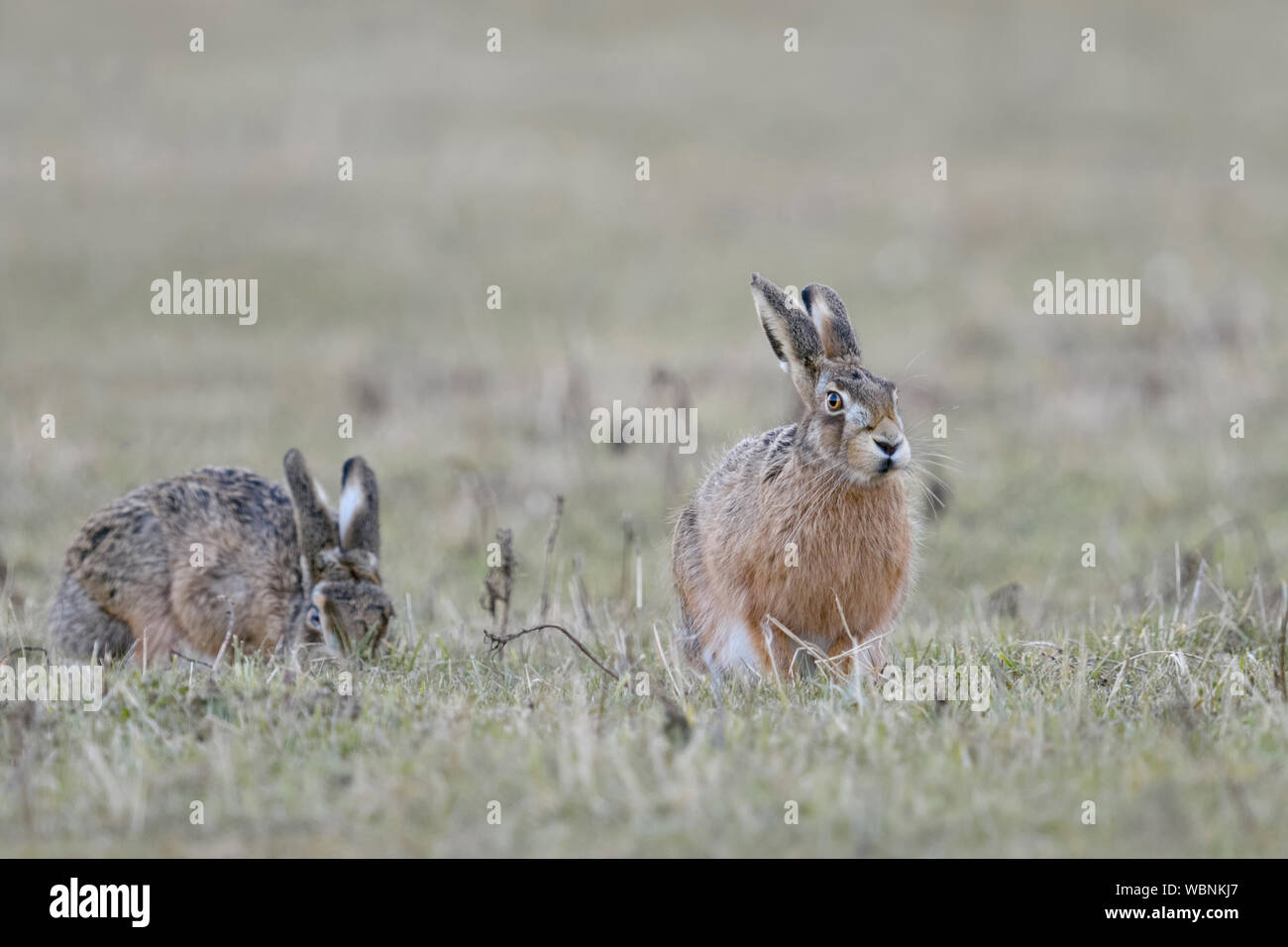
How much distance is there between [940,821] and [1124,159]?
2887 cm

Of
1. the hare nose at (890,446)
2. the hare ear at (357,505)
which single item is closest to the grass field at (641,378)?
the hare ear at (357,505)

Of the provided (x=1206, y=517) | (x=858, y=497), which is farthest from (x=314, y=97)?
(x=858, y=497)

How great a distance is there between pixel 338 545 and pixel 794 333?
105 inches

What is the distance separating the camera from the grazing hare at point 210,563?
8.03 meters

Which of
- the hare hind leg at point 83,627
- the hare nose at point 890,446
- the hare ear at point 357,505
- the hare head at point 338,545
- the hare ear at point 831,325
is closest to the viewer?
the hare nose at point 890,446

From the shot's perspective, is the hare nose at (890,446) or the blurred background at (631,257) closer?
the hare nose at (890,446)

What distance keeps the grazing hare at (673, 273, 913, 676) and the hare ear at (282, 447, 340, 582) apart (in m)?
2.08

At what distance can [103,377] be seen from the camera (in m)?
18.9

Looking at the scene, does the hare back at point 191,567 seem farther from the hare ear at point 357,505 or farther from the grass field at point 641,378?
the grass field at point 641,378

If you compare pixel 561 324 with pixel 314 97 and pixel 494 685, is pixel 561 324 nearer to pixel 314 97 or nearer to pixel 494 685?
pixel 314 97

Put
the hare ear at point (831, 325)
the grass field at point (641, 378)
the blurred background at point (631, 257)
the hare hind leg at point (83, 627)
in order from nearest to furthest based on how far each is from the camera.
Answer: the grass field at point (641, 378) < the hare ear at point (831, 325) < the hare hind leg at point (83, 627) < the blurred background at point (631, 257)

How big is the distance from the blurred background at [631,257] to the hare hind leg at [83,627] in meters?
1.29

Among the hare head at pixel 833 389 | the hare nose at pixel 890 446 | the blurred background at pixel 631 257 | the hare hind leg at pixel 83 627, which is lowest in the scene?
the hare hind leg at pixel 83 627

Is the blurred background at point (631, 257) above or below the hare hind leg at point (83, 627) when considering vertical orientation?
above
